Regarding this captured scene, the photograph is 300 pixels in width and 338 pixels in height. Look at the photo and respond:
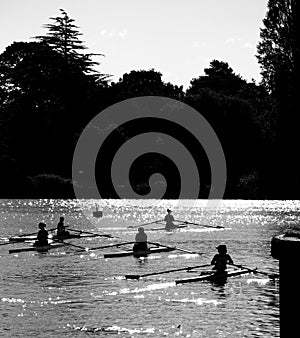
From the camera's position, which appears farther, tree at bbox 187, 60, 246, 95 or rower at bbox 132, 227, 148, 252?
tree at bbox 187, 60, 246, 95

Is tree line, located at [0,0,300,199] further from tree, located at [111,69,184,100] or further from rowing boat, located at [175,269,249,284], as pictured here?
rowing boat, located at [175,269,249,284]

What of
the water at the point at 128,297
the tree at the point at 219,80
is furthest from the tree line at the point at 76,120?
the tree at the point at 219,80

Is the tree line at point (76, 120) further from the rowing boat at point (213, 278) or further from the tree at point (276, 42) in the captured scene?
the rowing boat at point (213, 278)

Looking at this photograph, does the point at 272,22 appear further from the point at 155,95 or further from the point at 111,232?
the point at 155,95

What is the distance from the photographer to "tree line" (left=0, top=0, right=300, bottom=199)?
87.1 metres

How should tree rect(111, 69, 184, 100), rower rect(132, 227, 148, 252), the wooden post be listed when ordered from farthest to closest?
tree rect(111, 69, 184, 100), rower rect(132, 227, 148, 252), the wooden post

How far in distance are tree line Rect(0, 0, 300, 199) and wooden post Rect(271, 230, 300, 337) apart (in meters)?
69.1

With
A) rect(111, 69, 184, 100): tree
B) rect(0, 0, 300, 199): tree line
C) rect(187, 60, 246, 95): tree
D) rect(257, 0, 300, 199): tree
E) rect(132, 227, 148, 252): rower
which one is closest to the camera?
rect(132, 227, 148, 252): rower

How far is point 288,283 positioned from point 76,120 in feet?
366

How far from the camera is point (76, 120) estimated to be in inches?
4636

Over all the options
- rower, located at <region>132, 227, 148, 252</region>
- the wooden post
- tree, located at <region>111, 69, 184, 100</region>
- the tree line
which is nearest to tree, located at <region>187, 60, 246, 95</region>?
tree, located at <region>111, 69, 184, 100</region>

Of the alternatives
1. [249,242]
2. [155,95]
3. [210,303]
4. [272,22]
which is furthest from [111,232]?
[155,95]

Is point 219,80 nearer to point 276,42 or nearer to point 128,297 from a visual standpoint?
point 276,42

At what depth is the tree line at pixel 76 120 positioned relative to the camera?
8706cm
